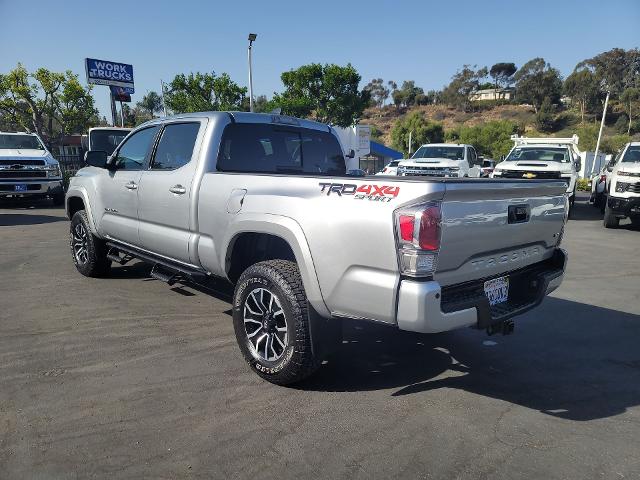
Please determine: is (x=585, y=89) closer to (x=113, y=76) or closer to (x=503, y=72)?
(x=503, y=72)

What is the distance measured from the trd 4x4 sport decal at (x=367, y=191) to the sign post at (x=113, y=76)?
2703cm

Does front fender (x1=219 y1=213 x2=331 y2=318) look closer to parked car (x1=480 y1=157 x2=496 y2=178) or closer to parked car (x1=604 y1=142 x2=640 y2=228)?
parked car (x1=604 y1=142 x2=640 y2=228)

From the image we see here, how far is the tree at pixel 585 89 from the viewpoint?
7806 cm

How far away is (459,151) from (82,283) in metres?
13.1

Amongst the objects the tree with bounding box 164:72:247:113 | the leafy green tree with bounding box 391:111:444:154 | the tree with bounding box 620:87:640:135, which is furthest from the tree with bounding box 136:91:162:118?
the tree with bounding box 620:87:640:135

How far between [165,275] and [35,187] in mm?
10841

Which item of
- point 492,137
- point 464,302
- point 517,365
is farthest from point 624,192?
point 492,137

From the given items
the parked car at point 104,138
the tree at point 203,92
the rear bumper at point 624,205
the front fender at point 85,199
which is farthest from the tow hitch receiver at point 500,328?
the tree at point 203,92

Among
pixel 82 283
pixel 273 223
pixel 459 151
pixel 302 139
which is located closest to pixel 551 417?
pixel 273 223

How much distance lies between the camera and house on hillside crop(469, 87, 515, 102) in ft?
357

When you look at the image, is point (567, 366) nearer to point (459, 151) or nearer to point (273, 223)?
point (273, 223)

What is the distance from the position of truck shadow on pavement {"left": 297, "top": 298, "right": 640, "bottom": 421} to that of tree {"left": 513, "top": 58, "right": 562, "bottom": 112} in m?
94.5

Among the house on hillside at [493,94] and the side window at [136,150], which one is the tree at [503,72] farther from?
the side window at [136,150]

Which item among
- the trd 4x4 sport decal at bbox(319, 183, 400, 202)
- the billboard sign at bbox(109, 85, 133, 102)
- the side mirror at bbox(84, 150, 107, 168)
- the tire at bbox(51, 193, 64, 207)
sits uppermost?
the billboard sign at bbox(109, 85, 133, 102)
